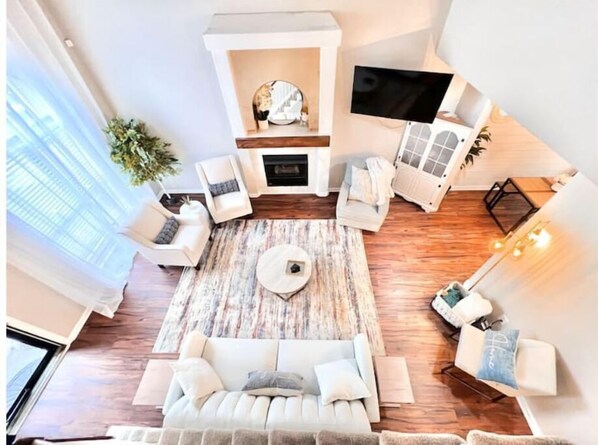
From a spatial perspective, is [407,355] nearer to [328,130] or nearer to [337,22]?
[328,130]

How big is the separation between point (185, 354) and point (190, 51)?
10.8 ft

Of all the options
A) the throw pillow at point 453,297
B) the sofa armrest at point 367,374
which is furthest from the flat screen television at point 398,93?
the sofa armrest at point 367,374

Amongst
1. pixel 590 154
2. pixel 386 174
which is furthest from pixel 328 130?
pixel 590 154

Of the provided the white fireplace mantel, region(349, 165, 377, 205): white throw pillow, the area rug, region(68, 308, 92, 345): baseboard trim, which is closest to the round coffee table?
the area rug

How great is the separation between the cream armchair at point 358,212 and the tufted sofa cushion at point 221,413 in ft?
8.27

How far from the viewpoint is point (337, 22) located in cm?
288

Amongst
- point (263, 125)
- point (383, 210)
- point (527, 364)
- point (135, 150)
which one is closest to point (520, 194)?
point (383, 210)

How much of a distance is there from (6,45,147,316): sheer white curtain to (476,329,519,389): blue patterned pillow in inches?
162

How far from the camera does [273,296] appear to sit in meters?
3.50

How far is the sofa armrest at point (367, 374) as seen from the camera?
2300 mm

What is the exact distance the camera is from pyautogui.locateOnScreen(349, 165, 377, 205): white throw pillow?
153 inches

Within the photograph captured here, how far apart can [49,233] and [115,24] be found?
7.70ft

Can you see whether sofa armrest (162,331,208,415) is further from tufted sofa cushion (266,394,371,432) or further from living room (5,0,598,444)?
tufted sofa cushion (266,394,371,432)

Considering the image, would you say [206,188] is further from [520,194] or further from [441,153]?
[520,194]
